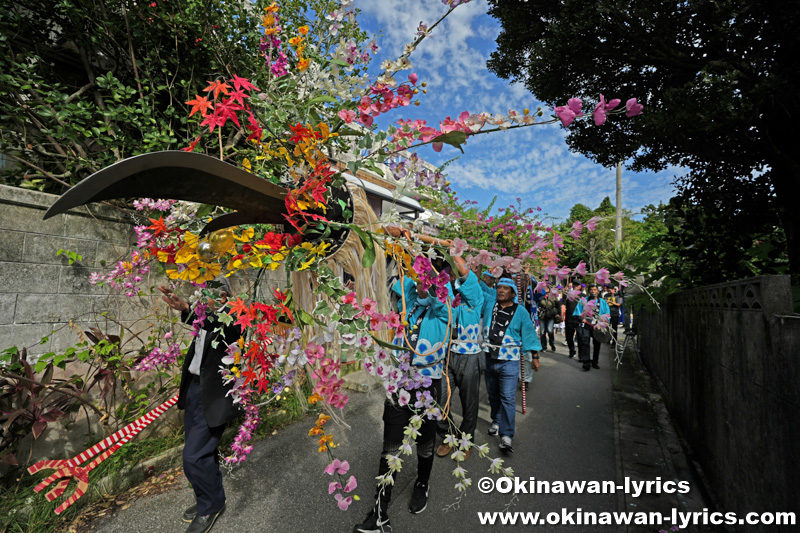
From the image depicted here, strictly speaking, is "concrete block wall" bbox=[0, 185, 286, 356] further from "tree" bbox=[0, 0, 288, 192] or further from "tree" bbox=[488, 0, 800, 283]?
"tree" bbox=[488, 0, 800, 283]

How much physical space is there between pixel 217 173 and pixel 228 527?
3.26 meters

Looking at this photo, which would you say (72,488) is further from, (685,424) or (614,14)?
(614,14)

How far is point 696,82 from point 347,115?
414cm

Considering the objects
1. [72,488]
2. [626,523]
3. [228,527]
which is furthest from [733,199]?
[72,488]

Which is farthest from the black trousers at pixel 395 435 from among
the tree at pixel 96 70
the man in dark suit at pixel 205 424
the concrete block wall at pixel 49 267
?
the concrete block wall at pixel 49 267

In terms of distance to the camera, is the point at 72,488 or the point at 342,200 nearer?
the point at 342,200

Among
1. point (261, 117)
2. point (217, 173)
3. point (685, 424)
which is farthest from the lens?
point (685, 424)

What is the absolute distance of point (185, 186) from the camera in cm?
90

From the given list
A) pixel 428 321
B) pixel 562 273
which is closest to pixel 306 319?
pixel 562 273

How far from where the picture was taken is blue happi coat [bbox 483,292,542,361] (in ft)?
14.6

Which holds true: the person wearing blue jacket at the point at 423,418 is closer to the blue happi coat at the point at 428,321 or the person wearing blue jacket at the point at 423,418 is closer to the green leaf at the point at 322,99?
the blue happi coat at the point at 428,321

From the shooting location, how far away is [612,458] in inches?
163

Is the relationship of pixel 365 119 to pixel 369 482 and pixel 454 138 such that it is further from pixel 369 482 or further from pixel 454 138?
pixel 369 482

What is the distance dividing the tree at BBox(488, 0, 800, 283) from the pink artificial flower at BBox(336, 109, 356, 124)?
395cm
